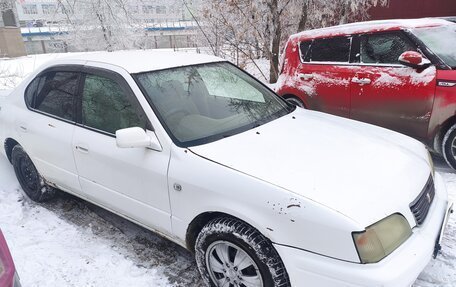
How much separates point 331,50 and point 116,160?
3.70m

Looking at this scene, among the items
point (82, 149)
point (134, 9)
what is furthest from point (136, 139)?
point (134, 9)

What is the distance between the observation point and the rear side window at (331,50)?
520 centimetres

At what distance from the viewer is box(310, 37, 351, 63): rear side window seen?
520cm

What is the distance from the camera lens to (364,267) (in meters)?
1.90

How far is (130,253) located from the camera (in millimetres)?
3133

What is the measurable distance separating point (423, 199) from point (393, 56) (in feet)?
9.38

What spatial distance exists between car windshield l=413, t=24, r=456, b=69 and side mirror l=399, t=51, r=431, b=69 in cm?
18

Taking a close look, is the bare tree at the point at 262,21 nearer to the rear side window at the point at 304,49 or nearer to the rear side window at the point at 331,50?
the rear side window at the point at 304,49

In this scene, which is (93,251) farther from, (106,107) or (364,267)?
(364,267)

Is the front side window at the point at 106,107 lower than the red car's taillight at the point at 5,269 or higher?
higher

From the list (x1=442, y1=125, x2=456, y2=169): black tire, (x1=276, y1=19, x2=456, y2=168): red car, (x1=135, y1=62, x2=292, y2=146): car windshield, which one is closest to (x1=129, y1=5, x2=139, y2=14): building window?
(x1=276, y1=19, x2=456, y2=168): red car

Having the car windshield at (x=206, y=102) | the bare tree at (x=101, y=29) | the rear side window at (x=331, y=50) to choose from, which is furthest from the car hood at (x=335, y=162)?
the bare tree at (x=101, y=29)

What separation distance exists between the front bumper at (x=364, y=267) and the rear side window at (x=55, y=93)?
2362mm

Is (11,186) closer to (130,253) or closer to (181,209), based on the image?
(130,253)
